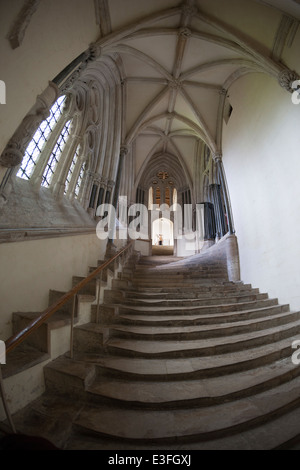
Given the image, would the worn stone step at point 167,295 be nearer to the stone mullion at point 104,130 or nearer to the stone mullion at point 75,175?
the stone mullion at point 75,175

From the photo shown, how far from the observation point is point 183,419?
5.25 feet

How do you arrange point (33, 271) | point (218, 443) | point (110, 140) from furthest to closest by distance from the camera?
point (110, 140) → point (33, 271) → point (218, 443)

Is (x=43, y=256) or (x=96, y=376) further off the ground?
(x=43, y=256)

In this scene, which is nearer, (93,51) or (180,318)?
(180,318)

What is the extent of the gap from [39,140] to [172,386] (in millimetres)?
5961

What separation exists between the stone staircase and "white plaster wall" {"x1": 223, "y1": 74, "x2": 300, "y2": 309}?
1644 millimetres

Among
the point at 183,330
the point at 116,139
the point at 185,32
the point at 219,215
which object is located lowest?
the point at 183,330

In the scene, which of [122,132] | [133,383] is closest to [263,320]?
[133,383]

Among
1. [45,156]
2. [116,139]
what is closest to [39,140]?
[45,156]

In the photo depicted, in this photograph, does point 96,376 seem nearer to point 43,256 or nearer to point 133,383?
point 133,383

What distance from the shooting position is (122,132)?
900 centimetres

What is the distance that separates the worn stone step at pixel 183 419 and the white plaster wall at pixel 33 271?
1.76 m

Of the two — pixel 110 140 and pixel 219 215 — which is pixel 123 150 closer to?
pixel 110 140
